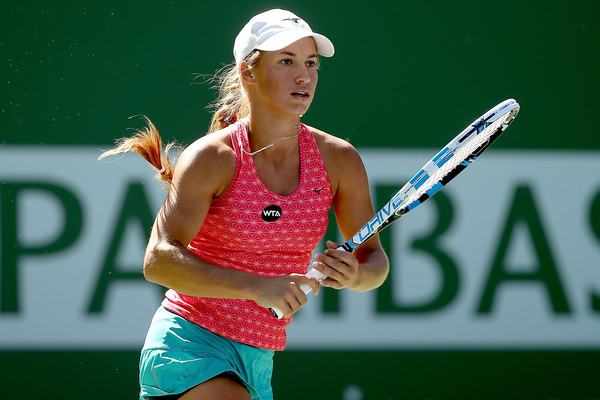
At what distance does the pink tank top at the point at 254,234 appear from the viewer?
2168 mm

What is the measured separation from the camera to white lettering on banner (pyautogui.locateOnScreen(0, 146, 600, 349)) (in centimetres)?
356

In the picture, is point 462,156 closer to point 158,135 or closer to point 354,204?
point 354,204

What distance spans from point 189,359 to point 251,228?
0.35m

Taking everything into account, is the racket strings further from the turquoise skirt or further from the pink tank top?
the turquoise skirt

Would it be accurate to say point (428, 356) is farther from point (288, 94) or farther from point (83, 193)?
point (288, 94)

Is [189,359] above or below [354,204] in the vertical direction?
below

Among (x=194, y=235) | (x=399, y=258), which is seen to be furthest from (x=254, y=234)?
(x=399, y=258)

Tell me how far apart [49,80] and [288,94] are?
1.72 metres

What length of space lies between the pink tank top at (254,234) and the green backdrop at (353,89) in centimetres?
142

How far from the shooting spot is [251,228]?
217 cm

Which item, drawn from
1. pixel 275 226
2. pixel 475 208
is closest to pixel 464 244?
pixel 475 208

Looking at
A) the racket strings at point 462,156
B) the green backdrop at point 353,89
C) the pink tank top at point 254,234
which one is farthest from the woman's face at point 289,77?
the green backdrop at point 353,89

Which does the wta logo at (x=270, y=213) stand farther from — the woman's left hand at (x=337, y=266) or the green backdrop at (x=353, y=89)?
the green backdrop at (x=353, y=89)

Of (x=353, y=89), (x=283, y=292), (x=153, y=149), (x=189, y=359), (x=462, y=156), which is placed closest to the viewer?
(x=283, y=292)
